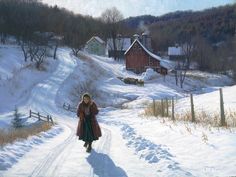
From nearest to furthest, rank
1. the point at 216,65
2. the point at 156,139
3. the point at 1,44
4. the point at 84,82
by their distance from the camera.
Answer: the point at 156,139 < the point at 84,82 < the point at 1,44 < the point at 216,65

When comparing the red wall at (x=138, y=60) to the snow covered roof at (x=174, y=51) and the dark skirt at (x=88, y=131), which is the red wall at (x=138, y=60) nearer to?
the snow covered roof at (x=174, y=51)

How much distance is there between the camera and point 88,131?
14000 millimetres

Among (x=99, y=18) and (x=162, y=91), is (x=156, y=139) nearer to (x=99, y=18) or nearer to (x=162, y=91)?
(x=162, y=91)

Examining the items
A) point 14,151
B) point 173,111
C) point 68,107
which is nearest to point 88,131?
point 14,151

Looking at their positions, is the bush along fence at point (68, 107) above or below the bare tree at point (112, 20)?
below

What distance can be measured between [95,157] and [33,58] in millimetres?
69027

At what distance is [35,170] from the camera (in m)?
10.7

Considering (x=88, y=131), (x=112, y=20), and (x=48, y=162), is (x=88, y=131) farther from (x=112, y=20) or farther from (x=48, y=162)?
(x=112, y=20)

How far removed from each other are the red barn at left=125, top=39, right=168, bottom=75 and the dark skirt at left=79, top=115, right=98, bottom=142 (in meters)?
84.3

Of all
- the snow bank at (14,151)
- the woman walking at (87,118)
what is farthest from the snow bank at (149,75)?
the woman walking at (87,118)

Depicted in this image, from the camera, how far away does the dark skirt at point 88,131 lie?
45.6 ft

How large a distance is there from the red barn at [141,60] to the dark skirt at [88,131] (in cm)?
8428

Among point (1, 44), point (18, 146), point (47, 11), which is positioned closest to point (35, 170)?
point (18, 146)

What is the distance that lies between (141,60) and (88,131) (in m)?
85.1
